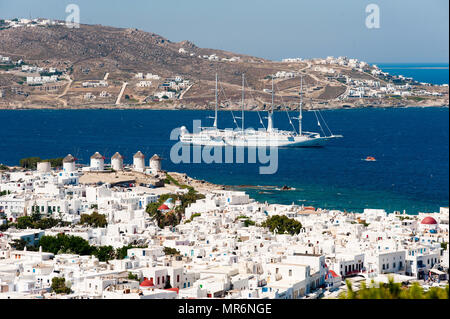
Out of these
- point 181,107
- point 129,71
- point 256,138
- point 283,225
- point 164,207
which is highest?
point 129,71

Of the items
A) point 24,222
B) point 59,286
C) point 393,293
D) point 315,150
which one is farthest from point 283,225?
point 315,150

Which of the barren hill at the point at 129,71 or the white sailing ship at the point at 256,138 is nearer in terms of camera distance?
the white sailing ship at the point at 256,138

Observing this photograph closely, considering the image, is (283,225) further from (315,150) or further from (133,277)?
(315,150)

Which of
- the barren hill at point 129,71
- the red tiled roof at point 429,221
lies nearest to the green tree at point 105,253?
the red tiled roof at point 429,221

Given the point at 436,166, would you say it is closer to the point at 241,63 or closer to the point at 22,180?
the point at 22,180

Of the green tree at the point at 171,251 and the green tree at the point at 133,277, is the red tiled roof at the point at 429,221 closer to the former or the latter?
the green tree at the point at 171,251

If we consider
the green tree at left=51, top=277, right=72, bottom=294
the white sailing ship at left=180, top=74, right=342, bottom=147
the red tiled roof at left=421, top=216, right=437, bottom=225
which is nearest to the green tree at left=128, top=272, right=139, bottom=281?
the green tree at left=51, top=277, right=72, bottom=294

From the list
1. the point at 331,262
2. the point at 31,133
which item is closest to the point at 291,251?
the point at 331,262

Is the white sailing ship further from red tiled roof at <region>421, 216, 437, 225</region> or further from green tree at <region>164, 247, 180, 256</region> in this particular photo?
green tree at <region>164, 247, 180, 256</region>
